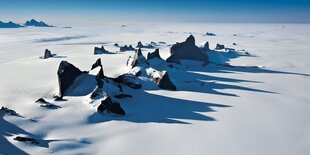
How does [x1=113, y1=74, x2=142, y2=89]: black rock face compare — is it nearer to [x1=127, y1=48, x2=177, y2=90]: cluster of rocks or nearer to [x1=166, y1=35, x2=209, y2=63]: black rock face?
[x1=127, y1=48, x2=177, y2=90]: cluster of rocks

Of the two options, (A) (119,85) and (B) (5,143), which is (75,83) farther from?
(B) (5,143)

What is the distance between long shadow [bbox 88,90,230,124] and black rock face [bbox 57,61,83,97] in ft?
27.8

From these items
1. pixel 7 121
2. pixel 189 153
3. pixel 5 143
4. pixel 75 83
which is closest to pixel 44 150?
pixel 5 143

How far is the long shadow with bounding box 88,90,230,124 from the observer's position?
36094 millimetres

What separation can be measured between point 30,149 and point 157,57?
44813 millimetres

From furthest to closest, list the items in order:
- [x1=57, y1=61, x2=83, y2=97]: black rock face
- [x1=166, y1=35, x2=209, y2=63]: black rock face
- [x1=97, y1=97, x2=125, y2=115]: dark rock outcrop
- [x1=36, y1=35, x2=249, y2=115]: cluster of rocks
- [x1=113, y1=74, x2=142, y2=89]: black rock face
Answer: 1. [x1=166, y1=35, x2=209, y2=63]: black rock face
2. [x1=113, y1=74, x2=142, y2=89]: black rock face
3. [x1=57, y1=61, x2=83, y2=97]: black rock face
4. [x1=36, y1=35, x2=249, y2=115]: cluster of rocks
5. [x1=97, y1=97, x2=125, y2=115]: dark rock outcrop

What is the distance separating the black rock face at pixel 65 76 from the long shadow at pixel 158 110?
8.48 meters

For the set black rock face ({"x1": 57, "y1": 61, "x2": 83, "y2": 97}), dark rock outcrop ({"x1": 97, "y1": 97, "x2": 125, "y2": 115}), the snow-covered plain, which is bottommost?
the snow-covered plain

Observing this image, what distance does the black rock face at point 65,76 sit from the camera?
4389cm

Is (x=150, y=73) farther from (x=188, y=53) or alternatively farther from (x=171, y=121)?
(x=188, y=53)

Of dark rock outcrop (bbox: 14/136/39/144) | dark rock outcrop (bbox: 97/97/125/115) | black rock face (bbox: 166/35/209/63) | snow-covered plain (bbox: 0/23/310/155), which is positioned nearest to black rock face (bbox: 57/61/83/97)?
snow-covered plain (bbox: 0/23/310/155)

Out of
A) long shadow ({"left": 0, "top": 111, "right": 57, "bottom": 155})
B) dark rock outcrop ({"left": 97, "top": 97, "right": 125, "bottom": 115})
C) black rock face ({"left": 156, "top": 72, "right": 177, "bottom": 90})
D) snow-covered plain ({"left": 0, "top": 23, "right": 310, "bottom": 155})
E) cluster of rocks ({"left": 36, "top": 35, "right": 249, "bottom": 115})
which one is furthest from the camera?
black rock face ({"left": 156, "top": 72, "right": 177, "bottom": 90})

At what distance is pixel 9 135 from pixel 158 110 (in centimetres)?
1780

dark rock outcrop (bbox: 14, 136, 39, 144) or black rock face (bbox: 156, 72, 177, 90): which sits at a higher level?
black rock face (bbox: 156, 72, 177, 90)
